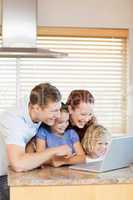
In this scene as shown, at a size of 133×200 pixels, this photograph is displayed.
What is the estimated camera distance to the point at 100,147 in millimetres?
1915

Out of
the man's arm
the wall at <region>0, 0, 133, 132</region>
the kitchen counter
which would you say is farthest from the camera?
the wall at <region>0, 0, 133, 132</region>

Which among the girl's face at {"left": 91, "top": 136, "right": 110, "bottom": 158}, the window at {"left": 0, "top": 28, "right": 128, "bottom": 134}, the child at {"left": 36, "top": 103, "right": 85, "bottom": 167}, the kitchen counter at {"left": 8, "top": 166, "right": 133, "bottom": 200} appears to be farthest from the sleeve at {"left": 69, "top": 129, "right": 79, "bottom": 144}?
the window at {"left": 0, "top": 28, "right": 128, "bottom": 134}

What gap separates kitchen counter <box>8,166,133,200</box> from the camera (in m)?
1.54

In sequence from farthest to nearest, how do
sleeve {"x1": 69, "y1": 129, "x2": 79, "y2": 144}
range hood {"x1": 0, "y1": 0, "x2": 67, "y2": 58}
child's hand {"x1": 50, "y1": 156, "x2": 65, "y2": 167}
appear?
range hood {"x1": 0, "y1": 0, "x2": 67, "y2": 58}, sleeve {"x1": 69, "y1": 129, "x2": 79, "y2": 144}, child's hand {"x1": 50, "y1": 156, "x2": 65, "y2": 167}

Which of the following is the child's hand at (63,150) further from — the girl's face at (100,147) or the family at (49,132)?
the girl's face at (100,147)

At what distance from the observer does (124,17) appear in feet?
10.6

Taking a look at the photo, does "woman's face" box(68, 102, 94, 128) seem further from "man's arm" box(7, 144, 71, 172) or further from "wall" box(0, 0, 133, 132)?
"wall" box(0, 0, 133, 132)

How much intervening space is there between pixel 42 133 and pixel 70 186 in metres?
0.45

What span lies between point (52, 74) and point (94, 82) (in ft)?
1.22

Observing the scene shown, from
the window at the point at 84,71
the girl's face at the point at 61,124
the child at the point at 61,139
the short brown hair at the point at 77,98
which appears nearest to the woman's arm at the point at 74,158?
the child at the point at 61,139

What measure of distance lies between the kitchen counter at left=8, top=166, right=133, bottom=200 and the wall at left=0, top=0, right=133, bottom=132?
5.08 ft

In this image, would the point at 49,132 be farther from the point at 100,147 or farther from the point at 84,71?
the point at 84,71

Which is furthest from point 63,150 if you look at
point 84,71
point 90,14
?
point 90,14

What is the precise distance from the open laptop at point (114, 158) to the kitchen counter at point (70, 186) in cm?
8
